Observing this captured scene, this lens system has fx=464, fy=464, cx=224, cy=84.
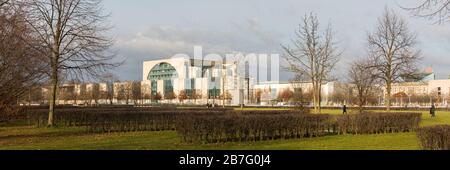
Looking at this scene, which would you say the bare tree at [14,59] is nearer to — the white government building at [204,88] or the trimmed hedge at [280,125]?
the trimmed hedge at [280,125]

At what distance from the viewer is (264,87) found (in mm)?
145250

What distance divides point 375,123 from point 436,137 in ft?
35.3

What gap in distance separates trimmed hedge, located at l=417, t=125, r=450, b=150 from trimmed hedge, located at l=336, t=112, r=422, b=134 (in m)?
9.47

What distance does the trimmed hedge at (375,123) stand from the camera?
72.6 ft

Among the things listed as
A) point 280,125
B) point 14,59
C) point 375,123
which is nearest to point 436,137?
point 280,125

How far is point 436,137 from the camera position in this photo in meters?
12.2

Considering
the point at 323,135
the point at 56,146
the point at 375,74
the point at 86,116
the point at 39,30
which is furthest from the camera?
the point at 375,74

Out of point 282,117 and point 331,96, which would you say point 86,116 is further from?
point 331,96

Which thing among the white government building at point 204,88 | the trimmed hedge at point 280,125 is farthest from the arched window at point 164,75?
the trimmed hedge at point 280,125

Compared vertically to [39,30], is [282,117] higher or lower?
lower

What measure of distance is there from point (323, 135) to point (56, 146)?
1145 cm

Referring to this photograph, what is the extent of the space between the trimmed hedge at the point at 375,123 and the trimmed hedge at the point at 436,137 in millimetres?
9474

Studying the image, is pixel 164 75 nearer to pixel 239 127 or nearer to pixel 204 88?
pixel 204 88
